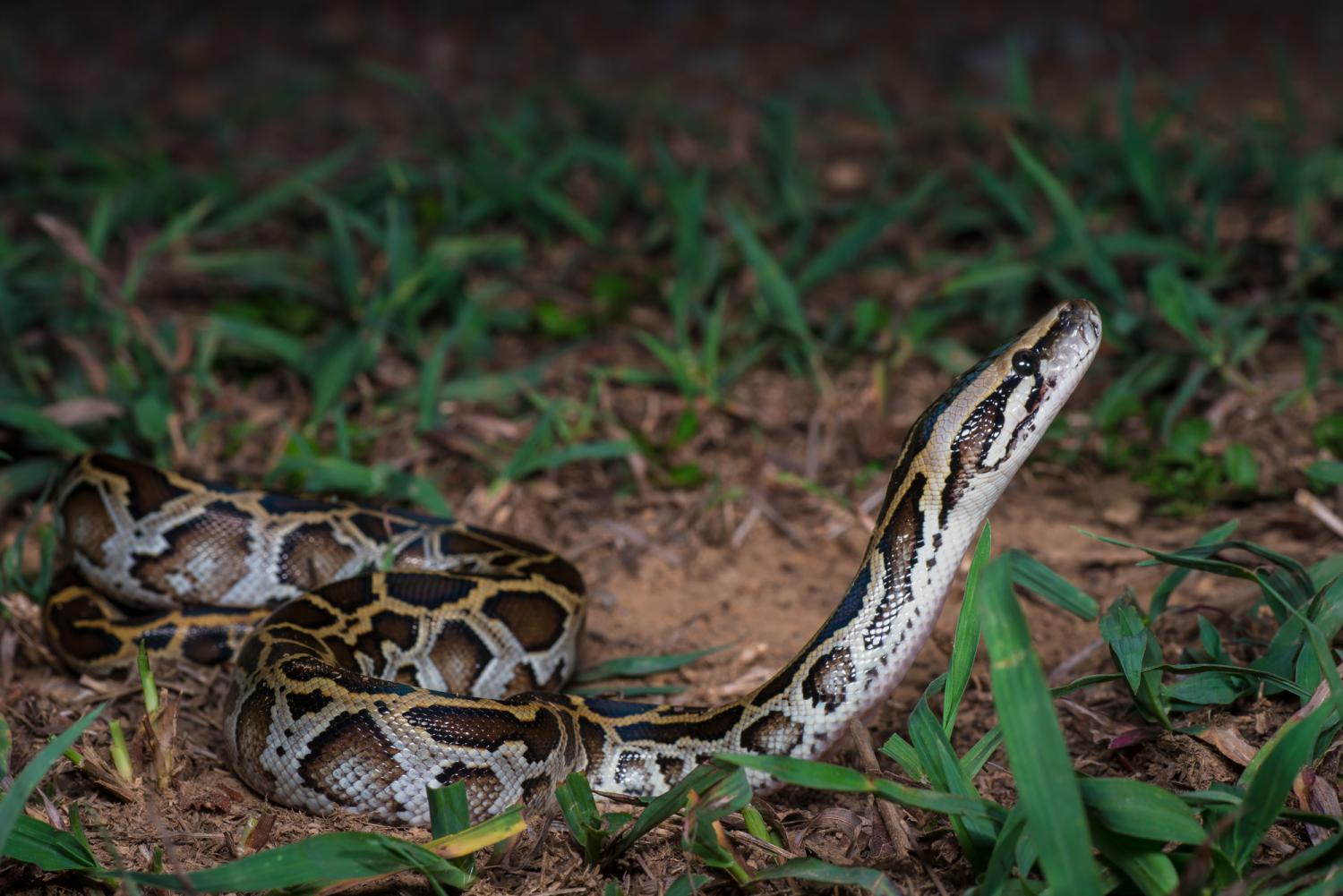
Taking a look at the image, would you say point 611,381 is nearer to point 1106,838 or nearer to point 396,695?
point 396,695

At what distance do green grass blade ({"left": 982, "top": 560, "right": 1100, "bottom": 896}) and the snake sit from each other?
4.23ft

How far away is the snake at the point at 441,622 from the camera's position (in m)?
3.83

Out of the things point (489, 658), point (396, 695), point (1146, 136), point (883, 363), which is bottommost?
point (489, 658)

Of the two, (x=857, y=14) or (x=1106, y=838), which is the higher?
(x=857, y=14)

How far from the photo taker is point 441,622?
4582 millimetres

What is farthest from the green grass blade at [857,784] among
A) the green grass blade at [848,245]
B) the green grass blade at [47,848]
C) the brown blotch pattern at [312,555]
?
the green grass blade at [848,245]

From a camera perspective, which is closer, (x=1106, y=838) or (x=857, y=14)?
(x=1106, y=838)

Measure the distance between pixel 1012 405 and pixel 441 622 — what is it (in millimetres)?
2251

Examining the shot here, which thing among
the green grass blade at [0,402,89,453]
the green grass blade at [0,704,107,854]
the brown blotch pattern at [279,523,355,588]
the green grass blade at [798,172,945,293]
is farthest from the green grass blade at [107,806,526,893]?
the green grass blade at [798,172,945,293]

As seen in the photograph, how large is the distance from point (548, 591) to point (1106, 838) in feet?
8.05

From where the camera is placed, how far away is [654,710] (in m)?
4.27

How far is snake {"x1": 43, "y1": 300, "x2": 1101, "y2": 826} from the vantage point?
383 cm

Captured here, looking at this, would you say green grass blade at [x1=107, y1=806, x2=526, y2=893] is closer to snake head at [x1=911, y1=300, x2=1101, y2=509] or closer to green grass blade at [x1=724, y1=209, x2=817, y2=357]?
snake head at [x1=911, y1=300, x2=1101, y2=509]

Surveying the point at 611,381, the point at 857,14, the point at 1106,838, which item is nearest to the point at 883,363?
the point at 611,381
